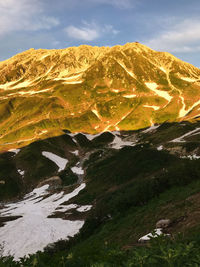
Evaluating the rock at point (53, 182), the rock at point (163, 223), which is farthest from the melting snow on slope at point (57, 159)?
the rock at point (163, 223)

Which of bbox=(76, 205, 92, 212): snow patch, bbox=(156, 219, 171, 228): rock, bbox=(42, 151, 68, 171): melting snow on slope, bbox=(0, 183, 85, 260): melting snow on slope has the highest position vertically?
bbox=(42, 151, 68, 171): melting snow on slope

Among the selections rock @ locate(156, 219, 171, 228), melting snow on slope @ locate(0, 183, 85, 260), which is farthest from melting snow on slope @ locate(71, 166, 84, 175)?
rock @ locate(156, 219, 171, 228)

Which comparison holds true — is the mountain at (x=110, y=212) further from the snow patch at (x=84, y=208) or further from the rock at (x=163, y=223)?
the rock at (x=163, y=223)

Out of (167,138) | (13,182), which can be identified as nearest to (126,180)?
(167,138)

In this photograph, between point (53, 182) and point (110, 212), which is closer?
point (110, 212)

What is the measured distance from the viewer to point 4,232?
38.5 meters

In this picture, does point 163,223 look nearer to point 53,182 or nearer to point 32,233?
point 32,233

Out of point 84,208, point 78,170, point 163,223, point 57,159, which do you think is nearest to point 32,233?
point 84,208

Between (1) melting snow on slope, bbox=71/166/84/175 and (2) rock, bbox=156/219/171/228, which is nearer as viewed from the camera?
(2) rock, bbox=156/219/171/228

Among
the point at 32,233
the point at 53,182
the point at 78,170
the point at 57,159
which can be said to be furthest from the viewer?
the point at 57,159

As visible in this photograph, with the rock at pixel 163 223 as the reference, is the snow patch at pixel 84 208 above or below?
below

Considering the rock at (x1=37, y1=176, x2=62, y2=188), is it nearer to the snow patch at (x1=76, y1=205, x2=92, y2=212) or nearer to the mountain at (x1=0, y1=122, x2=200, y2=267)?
the mountain at (x1=0, y1=122, x2=200, y2=267)

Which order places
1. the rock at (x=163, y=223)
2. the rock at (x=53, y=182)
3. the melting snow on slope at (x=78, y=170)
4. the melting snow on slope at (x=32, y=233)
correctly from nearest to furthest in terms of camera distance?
the rock at (x=163, y=223), the melting snow on slope at (x=32, y=233), the rock at (x=53, y=182), the melting snow on slope at (x=78, y=170)

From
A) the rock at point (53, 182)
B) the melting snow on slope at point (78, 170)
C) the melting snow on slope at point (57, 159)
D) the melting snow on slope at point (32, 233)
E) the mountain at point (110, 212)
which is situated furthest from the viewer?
the melting snow on slope at point (57, 159)
